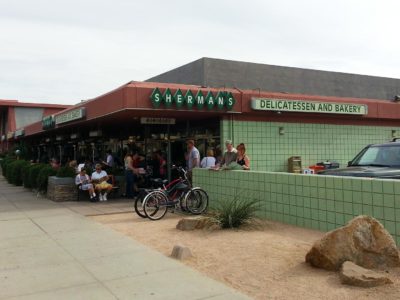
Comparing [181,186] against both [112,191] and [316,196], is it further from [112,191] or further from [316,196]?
[112,191]

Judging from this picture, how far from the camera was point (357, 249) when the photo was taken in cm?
555

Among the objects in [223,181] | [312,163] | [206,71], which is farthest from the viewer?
[206,71]

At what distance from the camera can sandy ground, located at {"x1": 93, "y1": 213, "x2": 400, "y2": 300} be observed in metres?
4.93

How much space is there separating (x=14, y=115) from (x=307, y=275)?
126ft

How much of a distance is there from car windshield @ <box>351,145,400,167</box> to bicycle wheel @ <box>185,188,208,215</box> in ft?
11.4

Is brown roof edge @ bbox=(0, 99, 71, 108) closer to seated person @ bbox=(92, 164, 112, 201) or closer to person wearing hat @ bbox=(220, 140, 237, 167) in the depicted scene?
seated person @ bbox=(92, 164, 112, 201)

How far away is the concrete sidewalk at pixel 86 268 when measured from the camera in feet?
16.8

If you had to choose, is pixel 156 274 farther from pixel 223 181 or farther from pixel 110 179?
pixel 110 179

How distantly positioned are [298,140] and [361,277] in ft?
36.4

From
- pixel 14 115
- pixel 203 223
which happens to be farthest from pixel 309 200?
pixel 14 115

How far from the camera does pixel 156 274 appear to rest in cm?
574

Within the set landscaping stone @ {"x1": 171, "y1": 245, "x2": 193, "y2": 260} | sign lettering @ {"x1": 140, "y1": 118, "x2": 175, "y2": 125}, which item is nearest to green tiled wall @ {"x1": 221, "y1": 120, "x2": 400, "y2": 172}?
sign lettering @ {"x1": 140, "y1": 118, "x2": 175, "y2": 125}

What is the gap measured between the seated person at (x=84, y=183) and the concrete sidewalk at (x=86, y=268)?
4.00 m

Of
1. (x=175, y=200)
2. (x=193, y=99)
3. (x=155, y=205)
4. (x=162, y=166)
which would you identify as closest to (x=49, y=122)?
(x=162, y=166)
